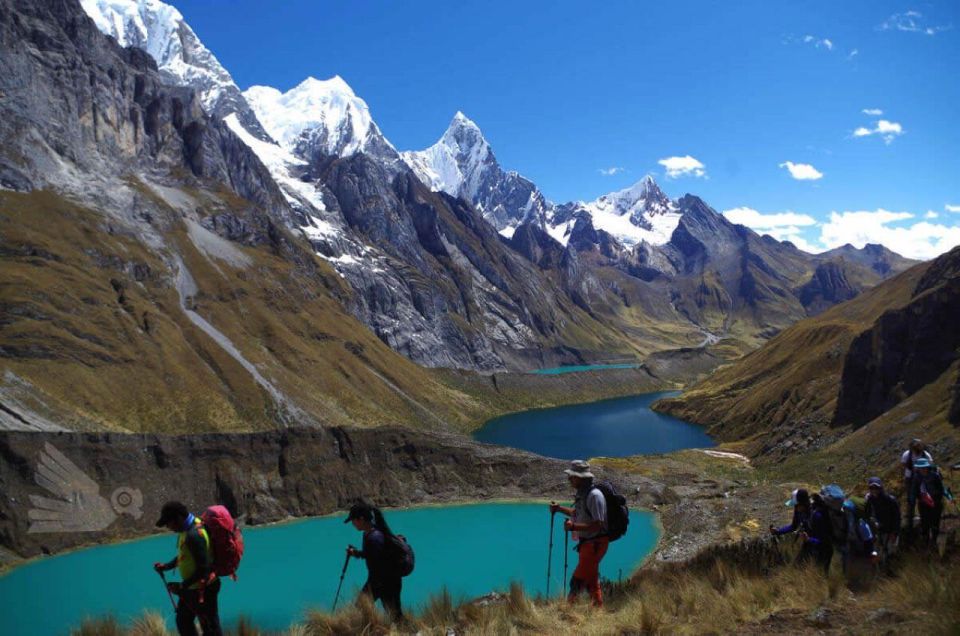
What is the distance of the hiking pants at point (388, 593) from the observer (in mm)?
10477

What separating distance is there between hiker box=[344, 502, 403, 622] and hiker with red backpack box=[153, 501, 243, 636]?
177cm

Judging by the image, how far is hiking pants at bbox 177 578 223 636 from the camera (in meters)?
9.51

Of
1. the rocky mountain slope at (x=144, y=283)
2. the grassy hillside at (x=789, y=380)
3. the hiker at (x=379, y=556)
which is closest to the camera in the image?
the hiker at (x=379, y=556)

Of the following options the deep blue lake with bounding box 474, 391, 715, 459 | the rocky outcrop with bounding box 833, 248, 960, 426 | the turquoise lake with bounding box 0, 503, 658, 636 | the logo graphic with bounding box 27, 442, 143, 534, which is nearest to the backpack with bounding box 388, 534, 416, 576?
the turquoise lake with bounding box 0, 503, 658, 636

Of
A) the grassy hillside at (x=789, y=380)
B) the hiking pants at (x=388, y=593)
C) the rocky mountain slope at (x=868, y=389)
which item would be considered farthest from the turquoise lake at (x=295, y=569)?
the grassy hillside at (x=789, y=380)

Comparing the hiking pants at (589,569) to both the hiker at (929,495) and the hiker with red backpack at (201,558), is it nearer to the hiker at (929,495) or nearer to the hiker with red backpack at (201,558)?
the hiker with red backpack at (201,558)

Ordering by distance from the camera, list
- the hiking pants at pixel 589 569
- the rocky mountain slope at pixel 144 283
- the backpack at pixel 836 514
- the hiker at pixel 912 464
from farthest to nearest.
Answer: the rocky mountain slope at pixel 144 283, the hiker at pixel 912 464, the backpack at pixel 836 514, the hiking pants at pixel 589 569

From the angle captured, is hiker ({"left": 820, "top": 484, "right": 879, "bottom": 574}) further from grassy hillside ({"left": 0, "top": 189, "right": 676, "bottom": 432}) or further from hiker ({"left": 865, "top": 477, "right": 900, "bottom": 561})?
grassy hillside ({"left": 0, "top": 189, "right": 676, "bottom": 432})

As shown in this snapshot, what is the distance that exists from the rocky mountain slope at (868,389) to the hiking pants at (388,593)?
4146cm

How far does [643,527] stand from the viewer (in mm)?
46438

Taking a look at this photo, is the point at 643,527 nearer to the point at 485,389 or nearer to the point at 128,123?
the point at 485,389

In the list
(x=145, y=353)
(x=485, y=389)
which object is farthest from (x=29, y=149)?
(x=485, y=389)

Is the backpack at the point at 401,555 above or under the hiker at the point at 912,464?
under

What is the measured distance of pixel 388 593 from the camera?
10516 millimetres
